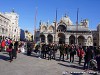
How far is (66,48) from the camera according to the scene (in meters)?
22.9

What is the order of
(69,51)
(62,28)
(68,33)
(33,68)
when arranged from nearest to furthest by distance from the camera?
(33,68), (69,51), (68,33), (62,28)

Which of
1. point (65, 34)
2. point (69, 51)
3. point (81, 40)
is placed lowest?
point (69, 51)

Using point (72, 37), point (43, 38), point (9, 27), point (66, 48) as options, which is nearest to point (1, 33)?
point (9, 27)

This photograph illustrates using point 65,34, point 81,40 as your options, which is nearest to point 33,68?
point 65,34

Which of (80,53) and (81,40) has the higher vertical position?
(81,40)

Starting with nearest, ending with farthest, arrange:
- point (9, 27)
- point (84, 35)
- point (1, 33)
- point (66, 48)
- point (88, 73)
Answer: point (88, 73), point (66, 48), point (1, 33), point (9, 27), point (84, 35)

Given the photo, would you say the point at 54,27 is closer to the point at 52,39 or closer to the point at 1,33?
the point at 52,39

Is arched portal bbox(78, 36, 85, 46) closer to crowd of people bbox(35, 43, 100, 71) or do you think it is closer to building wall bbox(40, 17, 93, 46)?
building wall bbox(40, 17, 93, 46)

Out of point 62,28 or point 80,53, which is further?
point 62,28

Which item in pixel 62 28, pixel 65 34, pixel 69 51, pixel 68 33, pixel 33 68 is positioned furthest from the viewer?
pixel 62 28

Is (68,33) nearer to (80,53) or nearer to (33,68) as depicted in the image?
(80,53)

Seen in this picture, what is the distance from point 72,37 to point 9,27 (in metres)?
23.8

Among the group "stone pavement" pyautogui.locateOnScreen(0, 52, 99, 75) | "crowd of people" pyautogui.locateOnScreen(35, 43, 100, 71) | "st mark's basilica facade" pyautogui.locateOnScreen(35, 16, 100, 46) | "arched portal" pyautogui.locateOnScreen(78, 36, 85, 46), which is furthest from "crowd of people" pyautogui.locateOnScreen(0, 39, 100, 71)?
"arched portal" pyautogui.locateOnScreen(78, 36, 85, 46)

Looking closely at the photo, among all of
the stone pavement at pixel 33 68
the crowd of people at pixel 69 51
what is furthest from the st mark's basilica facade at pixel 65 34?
the stone pavement at pixel 33 68
